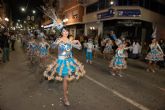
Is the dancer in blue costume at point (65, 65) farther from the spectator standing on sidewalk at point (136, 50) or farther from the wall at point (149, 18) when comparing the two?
the wall at point (149, 18)

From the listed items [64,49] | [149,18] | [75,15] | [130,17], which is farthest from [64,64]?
[75,15]

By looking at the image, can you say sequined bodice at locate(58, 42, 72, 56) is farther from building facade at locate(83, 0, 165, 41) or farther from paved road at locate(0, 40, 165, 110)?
building facade at locate(83, 0, 165, 41)

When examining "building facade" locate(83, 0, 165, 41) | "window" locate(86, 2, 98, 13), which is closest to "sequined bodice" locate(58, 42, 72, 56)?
"building facade" locate(83, 0, 165, 41)

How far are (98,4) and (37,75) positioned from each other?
2409 centimetres

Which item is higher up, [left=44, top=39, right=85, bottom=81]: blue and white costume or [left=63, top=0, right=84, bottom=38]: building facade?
[left=63, top=0, right=84, bottom=38]: building facade

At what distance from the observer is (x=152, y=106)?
663 centimetres

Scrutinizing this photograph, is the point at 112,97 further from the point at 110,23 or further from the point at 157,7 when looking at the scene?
the point at 157,7

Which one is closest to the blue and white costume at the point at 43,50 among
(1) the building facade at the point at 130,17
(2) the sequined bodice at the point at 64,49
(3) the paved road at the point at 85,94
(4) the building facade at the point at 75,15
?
(3) the paved road at the point at 85,94

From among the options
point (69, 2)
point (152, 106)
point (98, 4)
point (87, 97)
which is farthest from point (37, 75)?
point (69, 2)

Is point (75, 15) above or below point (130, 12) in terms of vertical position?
above

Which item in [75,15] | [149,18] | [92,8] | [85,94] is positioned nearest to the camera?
[85,94]

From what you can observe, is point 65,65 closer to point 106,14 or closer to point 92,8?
point 106,14

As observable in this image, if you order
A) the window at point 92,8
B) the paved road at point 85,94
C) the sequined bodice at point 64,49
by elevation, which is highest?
the window at point 92,8

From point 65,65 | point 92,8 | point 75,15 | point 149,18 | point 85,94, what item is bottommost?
point 85,94
